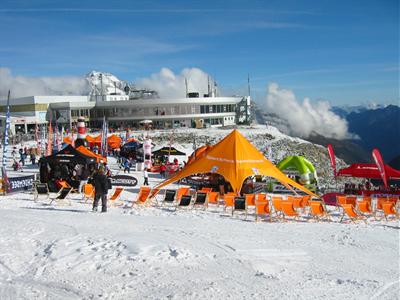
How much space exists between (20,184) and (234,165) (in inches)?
361

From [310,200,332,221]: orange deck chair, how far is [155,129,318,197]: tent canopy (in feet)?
8.94

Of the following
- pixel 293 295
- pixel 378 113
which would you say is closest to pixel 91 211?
pixel 293 295

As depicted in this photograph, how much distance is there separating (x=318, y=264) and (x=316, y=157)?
122 feet

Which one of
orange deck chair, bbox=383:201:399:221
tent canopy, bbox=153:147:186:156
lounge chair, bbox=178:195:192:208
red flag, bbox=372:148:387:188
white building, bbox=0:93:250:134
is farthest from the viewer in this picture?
white building, bbox=0:93:250:134

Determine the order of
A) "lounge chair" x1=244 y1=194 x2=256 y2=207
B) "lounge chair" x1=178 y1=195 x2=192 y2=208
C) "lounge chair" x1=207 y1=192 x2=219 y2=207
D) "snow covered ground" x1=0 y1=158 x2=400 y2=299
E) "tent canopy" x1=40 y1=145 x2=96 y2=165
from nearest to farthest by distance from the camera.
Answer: "snow covered ground" x1=0 y1=158 x2=400 y2=299, "lounge chair" x1=244 y1=194 x2=256 y2=207, "lounge chair" x1=178 y1=195 x2=192 y2=208, "lounge chair" x1=207 y1=192 x2=219 y2=207, "tent canopy" x1=40 y1=145 x2=96 y2=165

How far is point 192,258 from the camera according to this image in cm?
818

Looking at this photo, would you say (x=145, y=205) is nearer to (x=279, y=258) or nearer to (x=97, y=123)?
(x=279, y=258)

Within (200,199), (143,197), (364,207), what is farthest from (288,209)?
(143,197)

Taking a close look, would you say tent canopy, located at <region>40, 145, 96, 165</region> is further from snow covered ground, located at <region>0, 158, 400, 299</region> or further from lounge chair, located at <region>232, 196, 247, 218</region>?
lounge chair, located at <region>232, 196, 247, 218</region>

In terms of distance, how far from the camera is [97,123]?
70.1m

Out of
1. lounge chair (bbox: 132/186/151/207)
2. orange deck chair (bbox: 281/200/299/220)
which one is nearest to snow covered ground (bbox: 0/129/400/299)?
orange deck chair (bbox: 281/200/299/220)

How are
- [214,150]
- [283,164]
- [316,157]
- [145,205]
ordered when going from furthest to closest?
[316,157]
[283,164]
[214,150]
[145,205]

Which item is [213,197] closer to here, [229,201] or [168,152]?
[229,201]

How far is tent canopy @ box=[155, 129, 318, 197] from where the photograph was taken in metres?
16.0
